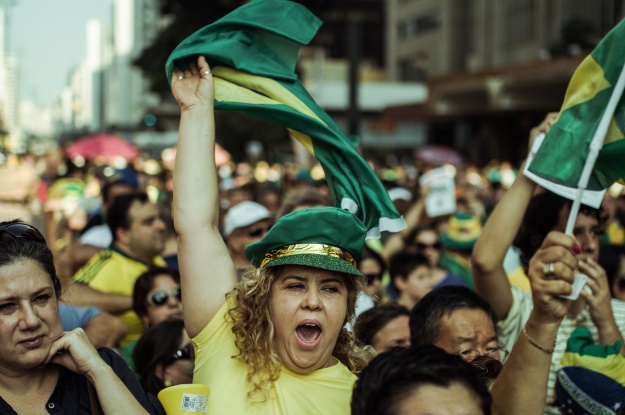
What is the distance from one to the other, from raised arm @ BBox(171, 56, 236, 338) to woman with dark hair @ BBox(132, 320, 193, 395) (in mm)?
1101

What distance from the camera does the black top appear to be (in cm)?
278

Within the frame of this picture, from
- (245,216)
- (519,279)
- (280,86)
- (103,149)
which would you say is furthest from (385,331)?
(103,149)

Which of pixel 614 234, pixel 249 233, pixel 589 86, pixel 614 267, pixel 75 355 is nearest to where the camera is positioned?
pixel 75 355

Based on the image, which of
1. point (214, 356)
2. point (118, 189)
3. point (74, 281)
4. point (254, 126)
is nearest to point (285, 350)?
point (214, 356)

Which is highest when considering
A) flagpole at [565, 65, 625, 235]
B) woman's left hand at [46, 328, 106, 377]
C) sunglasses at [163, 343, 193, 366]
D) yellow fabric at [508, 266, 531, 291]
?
flagpole at [565, 65, 625, 235]

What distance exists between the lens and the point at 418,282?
243 inches

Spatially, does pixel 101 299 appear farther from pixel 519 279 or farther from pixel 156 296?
pixel 519 279

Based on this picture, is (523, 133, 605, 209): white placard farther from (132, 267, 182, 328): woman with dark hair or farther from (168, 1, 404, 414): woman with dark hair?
(132, 267, 182, 328): woman with dark hair

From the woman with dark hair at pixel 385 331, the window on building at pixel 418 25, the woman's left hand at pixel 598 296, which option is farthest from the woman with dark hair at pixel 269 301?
the window on building at pixel 418 25

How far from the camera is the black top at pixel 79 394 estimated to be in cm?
278

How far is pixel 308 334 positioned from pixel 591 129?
1197mm

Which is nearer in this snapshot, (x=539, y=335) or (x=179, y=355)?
(x=539, y=335)

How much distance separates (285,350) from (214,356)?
0.78 feet

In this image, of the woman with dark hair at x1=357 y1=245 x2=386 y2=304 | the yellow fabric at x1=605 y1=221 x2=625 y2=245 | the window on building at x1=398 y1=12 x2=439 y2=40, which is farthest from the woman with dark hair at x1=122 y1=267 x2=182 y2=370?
the window on building at x1=398 y1=12 x2=439 y2=40
